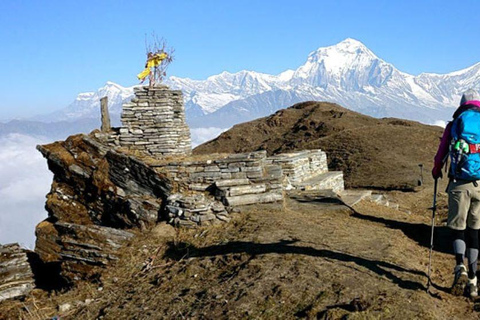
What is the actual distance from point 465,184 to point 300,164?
908 cm

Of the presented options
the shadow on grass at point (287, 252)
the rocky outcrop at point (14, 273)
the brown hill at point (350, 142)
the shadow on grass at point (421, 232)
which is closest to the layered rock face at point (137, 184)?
the rocky outcrop at point (14, 273)

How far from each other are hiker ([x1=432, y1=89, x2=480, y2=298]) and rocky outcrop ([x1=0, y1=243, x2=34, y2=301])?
8.99m

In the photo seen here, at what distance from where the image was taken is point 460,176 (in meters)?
5.57

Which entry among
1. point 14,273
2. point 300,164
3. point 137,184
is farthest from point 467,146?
point 14,273

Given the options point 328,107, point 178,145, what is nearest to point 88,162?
point 178,145

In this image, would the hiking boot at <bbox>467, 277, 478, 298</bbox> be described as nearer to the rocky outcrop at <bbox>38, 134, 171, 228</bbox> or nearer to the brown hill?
the rocky outcrop at <bbox>38, 134, 171, 228</bbox>

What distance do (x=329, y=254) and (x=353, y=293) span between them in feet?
5.14

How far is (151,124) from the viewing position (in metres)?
12.8

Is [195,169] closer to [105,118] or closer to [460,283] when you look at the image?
[105,118]

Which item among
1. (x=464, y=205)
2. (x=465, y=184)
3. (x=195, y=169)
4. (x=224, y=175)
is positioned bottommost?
(x=224, y=175)

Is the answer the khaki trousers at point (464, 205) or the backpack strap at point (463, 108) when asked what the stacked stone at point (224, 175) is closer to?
the khaki trousers at point (464, 205)

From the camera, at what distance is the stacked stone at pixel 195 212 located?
956 centimetres

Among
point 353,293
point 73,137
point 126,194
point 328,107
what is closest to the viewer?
point 353,293

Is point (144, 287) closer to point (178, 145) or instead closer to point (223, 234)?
point (223, 234)
